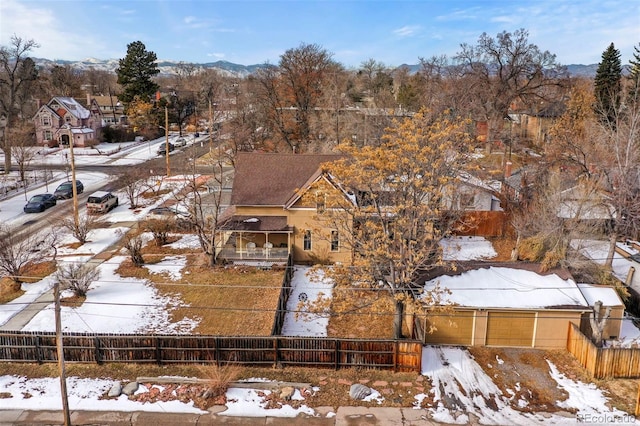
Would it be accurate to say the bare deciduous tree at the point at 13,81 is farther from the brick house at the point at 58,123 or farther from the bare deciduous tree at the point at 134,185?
the bare deciduous tree at the point at 134,185

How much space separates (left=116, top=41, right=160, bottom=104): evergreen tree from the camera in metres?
73.1

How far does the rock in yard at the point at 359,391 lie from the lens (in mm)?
17031

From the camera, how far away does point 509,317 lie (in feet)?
68.9

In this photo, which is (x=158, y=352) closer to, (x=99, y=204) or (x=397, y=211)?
(x=397, y=211)

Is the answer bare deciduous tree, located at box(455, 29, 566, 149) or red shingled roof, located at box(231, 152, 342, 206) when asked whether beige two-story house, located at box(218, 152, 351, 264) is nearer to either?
red shingled roof, located at box(231, 152, 342, 206)

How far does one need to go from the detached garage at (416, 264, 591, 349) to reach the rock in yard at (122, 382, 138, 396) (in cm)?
1106

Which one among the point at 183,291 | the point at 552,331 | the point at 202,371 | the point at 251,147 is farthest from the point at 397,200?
the point at 251,147

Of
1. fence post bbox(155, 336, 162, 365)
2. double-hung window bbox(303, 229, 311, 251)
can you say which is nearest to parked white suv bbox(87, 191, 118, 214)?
double-hung window bbox(303, 229, 311, 251)

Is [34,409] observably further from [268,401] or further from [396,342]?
[396,342]

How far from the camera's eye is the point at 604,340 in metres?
21.8

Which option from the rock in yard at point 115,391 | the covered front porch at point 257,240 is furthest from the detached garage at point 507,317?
the rock in yard at point 115,391

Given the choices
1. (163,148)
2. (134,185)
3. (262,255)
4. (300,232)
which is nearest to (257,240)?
(262,255)

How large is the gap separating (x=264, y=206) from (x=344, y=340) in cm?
1314

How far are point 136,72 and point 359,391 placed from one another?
69.5 m
